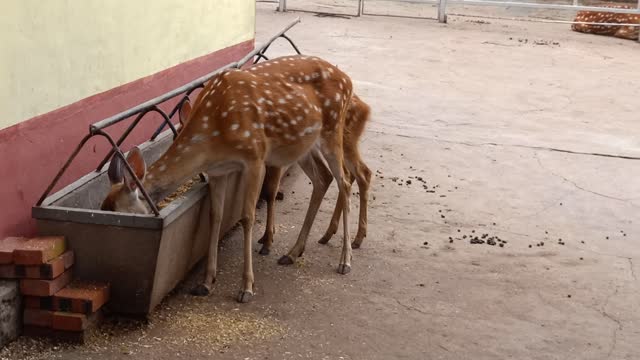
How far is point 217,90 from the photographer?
492cm

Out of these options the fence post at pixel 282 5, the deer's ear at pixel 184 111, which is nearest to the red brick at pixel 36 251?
the deer's ear at pixel 184 111

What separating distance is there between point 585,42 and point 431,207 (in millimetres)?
8997

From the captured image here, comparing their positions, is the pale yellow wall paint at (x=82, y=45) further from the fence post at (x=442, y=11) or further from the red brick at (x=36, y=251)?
the fence post at (x=442, y=11)

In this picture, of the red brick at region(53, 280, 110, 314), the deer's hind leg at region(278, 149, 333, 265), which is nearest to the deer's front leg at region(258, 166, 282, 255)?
the deer's hind leg at region(278, 149, 333, 265)

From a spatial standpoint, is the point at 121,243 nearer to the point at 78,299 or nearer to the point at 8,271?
the point at 78,299

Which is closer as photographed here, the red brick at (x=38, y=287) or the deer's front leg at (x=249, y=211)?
the red brick at (x=38, y=287)

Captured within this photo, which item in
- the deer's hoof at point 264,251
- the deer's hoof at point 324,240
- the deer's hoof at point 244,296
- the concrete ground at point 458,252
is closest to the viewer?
the concrete ground at point 458,252

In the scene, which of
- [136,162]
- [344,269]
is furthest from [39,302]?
[344,269]

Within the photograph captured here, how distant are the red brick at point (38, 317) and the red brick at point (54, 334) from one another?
3 cm

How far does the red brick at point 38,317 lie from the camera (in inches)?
164

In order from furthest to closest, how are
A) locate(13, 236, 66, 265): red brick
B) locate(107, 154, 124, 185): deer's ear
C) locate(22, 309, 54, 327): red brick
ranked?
locate(107, 154, 124, 185): deer's ear < locate(22, 309, 54, 327): red brick < locate(13, 236, 66, 265): red brick

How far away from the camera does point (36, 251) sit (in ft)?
13.3

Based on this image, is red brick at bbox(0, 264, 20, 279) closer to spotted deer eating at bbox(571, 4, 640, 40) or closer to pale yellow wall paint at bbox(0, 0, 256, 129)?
pale yellow wall paint at bbox(0, 0, 256, 129)

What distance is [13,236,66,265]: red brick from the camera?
13.4 feet
